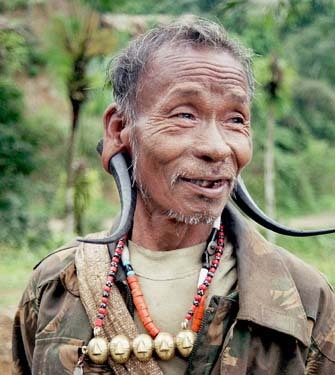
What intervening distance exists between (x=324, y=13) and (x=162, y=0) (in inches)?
276

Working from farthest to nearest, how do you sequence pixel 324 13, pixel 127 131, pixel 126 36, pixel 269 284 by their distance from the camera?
1. pixel 324 13
2. pixel 126 36
3. pixel 127 131
4. pixel 269 284

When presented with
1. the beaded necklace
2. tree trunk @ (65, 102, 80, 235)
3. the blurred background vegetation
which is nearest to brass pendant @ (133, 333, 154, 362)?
the beaded necklace

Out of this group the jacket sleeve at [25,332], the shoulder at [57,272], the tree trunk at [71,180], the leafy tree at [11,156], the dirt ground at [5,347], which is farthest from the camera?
the leafy tree at [11,156]

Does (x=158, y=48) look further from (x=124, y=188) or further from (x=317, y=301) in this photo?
(x=317, y=301)

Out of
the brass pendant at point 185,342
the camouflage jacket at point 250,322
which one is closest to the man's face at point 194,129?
the camouflage jacket at point 250,322

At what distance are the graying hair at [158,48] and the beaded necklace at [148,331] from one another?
1.58 feet

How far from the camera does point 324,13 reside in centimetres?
2886

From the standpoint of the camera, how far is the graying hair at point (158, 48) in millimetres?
1989

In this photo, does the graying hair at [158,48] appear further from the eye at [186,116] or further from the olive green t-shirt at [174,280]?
the olive green t-shirt at [174,280]

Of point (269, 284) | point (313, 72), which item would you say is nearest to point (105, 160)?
point (269, 284)

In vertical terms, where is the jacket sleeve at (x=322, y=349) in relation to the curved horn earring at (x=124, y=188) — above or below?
below

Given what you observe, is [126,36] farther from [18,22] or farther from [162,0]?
[162,0]

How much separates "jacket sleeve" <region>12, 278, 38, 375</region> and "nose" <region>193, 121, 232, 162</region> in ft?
2.63

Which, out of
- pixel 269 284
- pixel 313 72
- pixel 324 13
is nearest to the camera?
pixel 269 284
